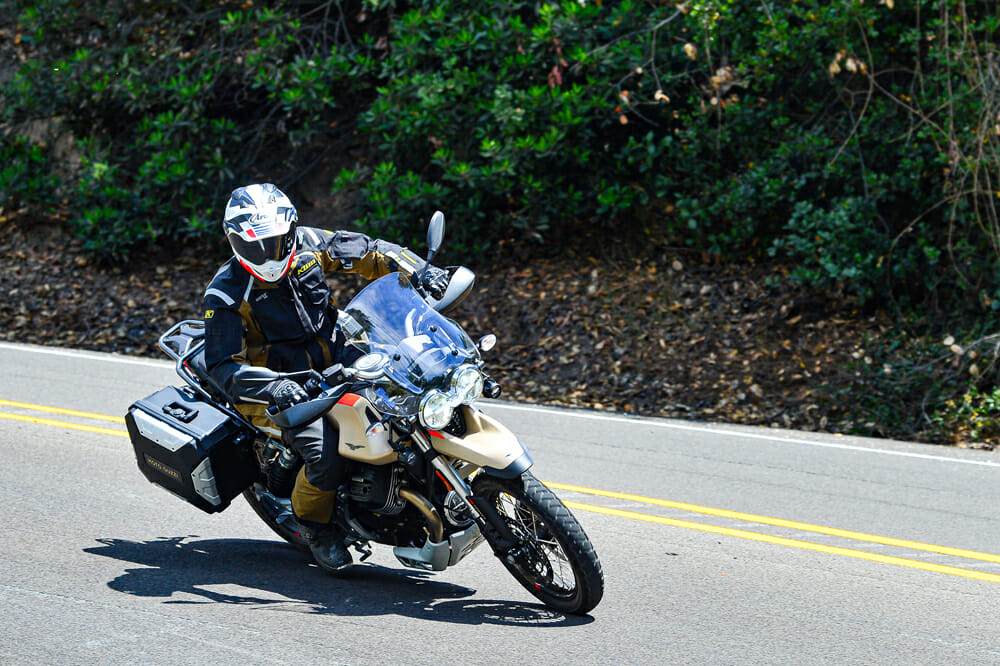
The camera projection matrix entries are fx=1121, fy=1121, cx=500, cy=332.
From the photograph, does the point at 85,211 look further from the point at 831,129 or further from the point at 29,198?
the point at 831,129

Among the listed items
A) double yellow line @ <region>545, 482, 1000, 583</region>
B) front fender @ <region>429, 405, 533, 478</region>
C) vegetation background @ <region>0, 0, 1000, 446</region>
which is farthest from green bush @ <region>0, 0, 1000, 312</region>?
front fender @ <region>429, 405, 533, 478</region>

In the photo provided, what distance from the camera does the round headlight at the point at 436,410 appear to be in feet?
16.3

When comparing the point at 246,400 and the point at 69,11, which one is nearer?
the point at 246,400

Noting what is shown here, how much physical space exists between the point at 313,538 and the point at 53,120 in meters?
14.1

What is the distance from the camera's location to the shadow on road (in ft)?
17.6

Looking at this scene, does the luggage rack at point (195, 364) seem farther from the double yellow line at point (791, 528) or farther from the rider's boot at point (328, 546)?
the double yellow line at point (791, 528)

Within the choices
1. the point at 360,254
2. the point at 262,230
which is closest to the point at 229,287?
the point at 262,230

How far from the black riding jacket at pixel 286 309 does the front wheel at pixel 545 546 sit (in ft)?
3.85

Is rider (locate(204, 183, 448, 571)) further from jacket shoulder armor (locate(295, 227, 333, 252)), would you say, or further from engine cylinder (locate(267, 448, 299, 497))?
engine cylinder (locate(267, 448, 299, 497))

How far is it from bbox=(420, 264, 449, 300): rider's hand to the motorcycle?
1.5 inches

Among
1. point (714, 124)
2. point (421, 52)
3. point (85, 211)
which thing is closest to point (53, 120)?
point (85, 211)

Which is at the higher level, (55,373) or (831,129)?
(831,129)

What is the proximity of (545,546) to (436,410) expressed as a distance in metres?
0.89

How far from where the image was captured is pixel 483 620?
5285 mm
